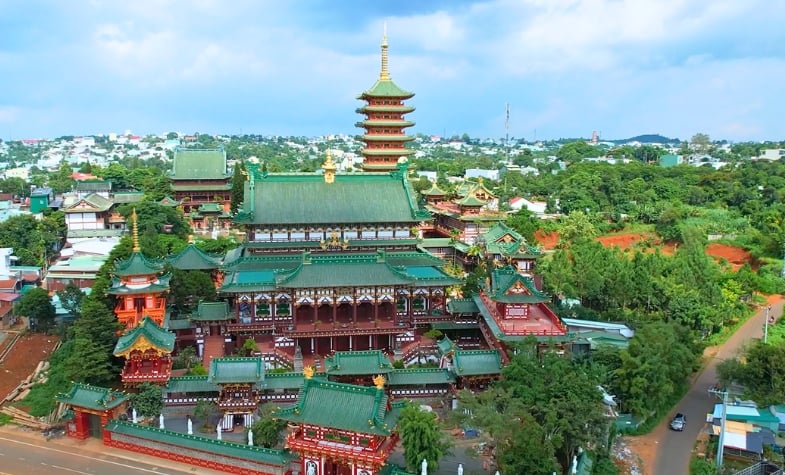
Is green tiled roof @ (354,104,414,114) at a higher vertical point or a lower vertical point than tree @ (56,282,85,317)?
higher

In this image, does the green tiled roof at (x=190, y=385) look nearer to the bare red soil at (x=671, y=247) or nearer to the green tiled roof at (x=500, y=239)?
the green tiled roof at (x=500, y=239)

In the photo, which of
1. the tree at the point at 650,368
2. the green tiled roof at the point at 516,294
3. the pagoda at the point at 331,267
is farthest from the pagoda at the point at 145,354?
the tree at the point at 650,368

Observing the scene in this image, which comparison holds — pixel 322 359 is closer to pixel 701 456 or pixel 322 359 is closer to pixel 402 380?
pixel 402 380

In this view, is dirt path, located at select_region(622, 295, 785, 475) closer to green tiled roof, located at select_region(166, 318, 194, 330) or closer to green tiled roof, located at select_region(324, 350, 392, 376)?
green tiled roof, located at select_region(324, 350, 392, 376)

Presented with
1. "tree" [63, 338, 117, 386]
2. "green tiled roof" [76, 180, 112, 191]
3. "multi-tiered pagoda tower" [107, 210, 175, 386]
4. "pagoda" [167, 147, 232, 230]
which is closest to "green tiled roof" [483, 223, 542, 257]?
"multi-tiered pagoda tower" [107, 210, 175, 386]

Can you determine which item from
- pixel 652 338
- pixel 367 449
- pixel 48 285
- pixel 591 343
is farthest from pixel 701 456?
pixel 48 285

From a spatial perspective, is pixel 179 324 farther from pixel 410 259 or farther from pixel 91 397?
pixel 410 259
